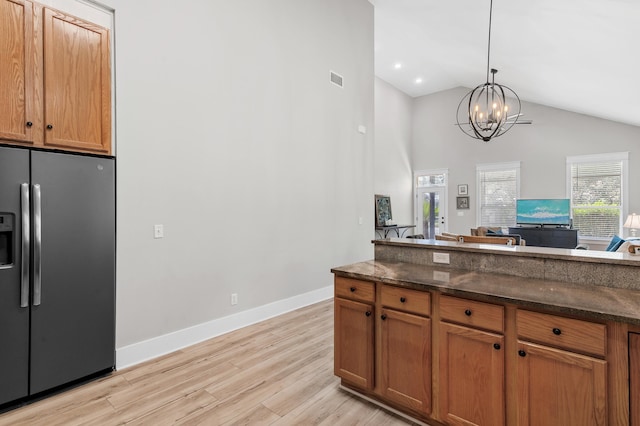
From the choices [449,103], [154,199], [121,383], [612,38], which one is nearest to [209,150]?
[154,199]

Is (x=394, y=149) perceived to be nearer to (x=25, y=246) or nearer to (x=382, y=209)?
(x=382, y=209)

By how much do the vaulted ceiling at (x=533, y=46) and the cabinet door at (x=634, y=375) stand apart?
11.3ft

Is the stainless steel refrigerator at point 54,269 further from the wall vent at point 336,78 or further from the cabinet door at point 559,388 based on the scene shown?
the wall vent at point 336,78

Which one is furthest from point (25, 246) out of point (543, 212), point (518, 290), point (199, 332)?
point (543, 212)

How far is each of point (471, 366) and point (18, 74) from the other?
3.35m

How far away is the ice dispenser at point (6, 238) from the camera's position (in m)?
2.10

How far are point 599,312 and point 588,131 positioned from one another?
8.03 metres

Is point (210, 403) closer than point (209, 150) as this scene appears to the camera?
Yes

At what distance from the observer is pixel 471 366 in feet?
5.57

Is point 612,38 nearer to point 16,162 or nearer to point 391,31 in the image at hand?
point 391,31

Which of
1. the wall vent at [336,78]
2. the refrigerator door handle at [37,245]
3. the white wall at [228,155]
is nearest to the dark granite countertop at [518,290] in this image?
the white wall at [228,155]

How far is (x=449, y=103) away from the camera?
9.27 meters

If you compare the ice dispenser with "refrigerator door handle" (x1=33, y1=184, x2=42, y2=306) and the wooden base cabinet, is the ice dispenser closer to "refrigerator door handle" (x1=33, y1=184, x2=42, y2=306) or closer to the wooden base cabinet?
"refrigerator door handle" (x1=33, y1=184, x2=42, y2=306)

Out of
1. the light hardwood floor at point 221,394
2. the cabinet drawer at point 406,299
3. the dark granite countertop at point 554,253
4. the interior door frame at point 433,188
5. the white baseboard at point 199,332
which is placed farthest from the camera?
the interior door frame at point 433,188
